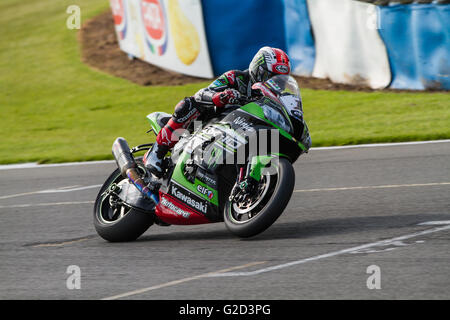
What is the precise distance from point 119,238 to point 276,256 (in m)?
1.88

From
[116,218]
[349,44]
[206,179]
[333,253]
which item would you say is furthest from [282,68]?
[349,44]

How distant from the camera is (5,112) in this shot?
21.4 m

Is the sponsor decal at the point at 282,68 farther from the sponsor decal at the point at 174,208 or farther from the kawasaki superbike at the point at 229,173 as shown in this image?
the sponsor decal at the point at 174,208

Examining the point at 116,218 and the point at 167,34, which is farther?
the point at 167,34

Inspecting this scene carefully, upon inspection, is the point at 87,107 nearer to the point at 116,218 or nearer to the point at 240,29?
the point at 240,29

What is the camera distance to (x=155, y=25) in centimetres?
2231

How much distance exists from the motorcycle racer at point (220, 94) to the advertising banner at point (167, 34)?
539 inches

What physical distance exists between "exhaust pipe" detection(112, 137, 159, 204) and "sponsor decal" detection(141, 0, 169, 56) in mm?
14835

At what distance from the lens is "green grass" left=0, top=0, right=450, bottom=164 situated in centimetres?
1417

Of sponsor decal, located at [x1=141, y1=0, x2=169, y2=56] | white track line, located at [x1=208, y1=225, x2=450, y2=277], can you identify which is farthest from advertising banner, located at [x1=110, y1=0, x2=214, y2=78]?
white track line, located at [x1=208, y1=225, x2=450, y2=277]

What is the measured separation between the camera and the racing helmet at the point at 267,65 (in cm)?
636

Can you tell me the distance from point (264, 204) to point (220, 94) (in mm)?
1003

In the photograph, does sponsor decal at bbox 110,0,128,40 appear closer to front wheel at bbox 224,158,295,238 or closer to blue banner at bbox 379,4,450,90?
blue banner at bbox 379,4,450,90
